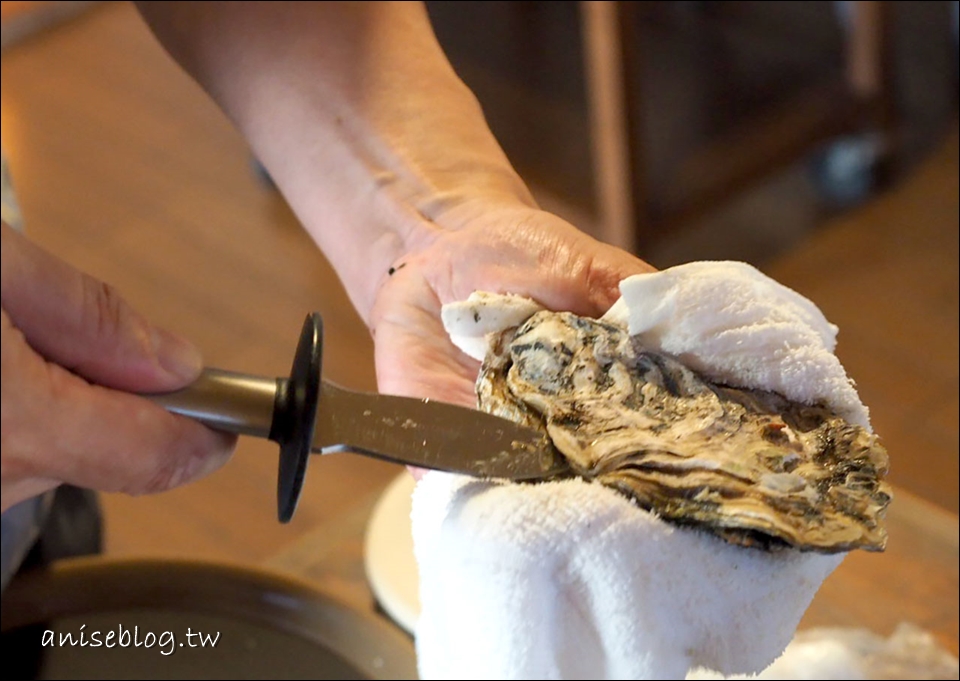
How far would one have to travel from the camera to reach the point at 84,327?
0.37m

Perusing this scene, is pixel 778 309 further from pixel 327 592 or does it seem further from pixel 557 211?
pixel 327 592

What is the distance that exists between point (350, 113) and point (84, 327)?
282 millimetres

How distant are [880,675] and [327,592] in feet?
1.12

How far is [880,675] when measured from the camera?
1.98 feet

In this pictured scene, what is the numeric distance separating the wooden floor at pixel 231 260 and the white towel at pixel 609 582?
3.5 inches

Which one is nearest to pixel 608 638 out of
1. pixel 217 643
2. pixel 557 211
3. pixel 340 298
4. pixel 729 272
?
pixel 729 272

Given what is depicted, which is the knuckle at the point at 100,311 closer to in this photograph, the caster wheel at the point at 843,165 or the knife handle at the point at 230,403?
the knife handle at the point at 230,403

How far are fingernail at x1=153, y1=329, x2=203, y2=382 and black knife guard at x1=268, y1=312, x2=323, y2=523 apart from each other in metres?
0.03

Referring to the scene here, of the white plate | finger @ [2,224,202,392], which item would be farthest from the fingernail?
the white plate

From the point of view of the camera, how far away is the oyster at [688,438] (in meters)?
0.37

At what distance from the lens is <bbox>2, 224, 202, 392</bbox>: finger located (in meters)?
0.36

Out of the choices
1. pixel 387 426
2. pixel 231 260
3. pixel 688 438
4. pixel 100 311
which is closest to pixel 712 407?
pixel 688 438

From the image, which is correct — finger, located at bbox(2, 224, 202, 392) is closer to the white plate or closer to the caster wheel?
the white plate

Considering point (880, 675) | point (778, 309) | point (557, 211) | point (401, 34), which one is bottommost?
point (880, 675)
